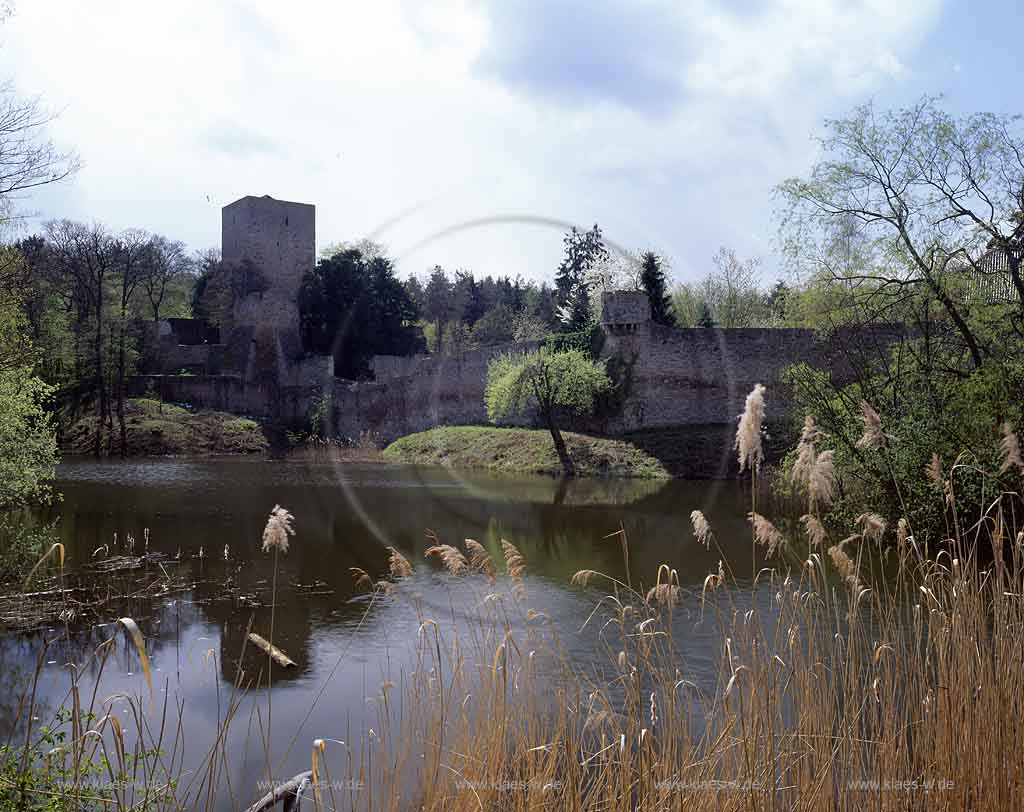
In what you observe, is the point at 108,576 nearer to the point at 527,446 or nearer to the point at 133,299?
the point at 527,446

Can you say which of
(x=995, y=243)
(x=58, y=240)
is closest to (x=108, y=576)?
(x=995, y=243)

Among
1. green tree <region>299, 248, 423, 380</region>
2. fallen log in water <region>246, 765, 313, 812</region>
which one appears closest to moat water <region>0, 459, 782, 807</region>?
fallen log in water <region>246, 765, 313, 812</region>

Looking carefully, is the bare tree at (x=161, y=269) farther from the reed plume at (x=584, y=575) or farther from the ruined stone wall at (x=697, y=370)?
the reed plume at (x=584, y=575)

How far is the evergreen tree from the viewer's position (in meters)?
34.0

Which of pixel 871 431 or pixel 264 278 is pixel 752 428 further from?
pixel 264 278

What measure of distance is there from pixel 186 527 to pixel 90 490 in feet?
20.5

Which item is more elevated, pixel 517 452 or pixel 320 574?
pixel 517 452

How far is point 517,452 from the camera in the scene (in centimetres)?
2856

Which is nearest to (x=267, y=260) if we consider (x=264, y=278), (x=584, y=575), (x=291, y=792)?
(x=264, y=278)

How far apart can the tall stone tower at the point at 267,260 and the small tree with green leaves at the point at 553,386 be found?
61.3ft

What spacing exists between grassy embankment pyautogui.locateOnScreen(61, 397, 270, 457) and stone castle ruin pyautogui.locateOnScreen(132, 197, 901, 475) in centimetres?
328

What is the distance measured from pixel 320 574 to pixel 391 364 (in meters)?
27.2

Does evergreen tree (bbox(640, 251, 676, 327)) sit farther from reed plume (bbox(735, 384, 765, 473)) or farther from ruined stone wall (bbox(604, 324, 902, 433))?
reed plume (bbox(735, 384, 765, 473))

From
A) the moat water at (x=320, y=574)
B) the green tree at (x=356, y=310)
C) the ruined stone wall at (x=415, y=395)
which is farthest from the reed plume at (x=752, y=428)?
the green tree at (x=356, y=310)
